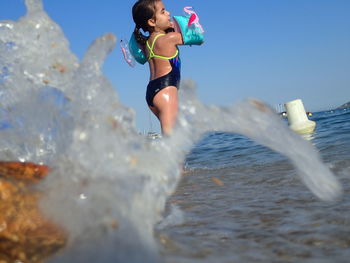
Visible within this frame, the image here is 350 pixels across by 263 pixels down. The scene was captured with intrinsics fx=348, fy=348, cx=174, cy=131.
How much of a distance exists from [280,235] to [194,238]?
1.35 ft

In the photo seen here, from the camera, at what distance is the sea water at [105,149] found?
4.20 feet

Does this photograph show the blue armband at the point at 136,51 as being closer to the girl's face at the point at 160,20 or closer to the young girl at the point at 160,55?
the young girl at the point at 160,55

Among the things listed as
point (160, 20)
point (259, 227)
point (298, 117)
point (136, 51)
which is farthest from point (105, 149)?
point (298, 117)

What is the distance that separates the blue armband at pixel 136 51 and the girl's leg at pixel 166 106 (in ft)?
2.63

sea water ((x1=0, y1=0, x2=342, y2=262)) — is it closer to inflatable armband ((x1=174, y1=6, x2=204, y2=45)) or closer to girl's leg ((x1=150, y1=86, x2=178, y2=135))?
girl's leg ((x1=150, y1=86, x2=178, y2=135))

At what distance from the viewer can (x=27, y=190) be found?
1.50m

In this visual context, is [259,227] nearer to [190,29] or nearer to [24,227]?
[24,227]

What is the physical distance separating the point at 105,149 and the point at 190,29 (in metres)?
2.92

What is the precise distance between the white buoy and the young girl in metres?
6.25

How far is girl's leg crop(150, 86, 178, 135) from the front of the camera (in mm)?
3676

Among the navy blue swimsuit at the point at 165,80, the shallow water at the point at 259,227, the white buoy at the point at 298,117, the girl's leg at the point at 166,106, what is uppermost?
the white buoy at the point at 298,117

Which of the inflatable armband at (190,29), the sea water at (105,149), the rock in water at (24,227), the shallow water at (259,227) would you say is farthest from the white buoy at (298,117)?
the rock in water at (24,227)

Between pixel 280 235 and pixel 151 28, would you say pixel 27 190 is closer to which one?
pixel 280 235

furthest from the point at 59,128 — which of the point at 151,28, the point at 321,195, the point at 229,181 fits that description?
the point at 151,28
